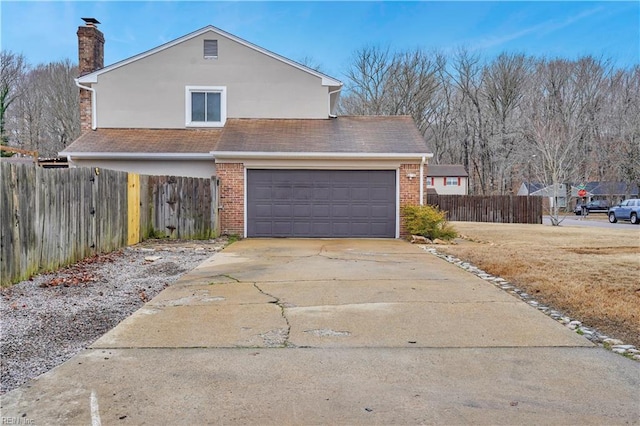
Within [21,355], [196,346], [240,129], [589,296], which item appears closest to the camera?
[21,355]

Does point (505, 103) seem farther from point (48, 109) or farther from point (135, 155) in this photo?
point (48, 109)

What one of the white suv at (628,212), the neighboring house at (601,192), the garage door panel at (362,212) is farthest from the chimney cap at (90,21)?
the neighboring house at (601,192)

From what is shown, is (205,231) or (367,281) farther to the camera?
(205,231)

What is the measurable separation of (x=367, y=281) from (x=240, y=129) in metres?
9.67

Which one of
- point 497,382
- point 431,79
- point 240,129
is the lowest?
point 497,382

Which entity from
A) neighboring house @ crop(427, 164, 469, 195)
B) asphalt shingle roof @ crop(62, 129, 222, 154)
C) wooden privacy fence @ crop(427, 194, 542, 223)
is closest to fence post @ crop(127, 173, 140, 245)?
asphalt shingle roof @ crop(62, 129, 222, 154)

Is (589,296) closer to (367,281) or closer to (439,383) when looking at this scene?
(367,281)

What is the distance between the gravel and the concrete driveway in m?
0.24

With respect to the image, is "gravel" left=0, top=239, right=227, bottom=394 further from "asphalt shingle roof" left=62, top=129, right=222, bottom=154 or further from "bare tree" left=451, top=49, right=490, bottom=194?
"bare tree" left=451, top=49, right=490, bottom=194

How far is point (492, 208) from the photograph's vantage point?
90.1 feet

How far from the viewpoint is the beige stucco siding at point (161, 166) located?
15.0 m

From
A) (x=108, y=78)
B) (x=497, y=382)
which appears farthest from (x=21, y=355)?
(x=108, y=78)

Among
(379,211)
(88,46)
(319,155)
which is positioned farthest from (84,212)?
(88,46)

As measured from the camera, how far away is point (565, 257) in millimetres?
10078
